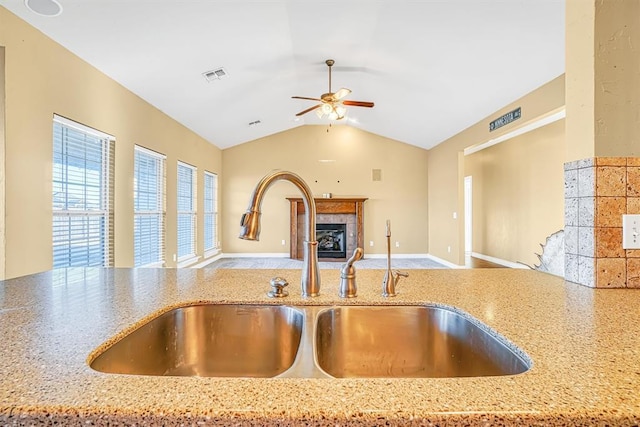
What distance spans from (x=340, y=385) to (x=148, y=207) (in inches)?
189

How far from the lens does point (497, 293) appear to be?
3.43 ft

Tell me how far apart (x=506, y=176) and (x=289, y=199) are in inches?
181

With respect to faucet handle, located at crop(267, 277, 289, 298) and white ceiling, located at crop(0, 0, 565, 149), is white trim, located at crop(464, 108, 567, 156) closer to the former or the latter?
white ceiling, located at crop(0, 0, 565, 149)

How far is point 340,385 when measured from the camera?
0.50 m

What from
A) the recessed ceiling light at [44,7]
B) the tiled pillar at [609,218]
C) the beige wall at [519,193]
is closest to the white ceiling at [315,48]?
the recessed ceiling light at [44,7]

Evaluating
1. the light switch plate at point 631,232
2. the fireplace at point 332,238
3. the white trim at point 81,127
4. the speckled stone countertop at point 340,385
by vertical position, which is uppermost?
the white trim at point 81,127

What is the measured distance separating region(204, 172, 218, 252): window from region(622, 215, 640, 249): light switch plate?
6810 mm

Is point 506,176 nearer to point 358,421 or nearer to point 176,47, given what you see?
point 176,47

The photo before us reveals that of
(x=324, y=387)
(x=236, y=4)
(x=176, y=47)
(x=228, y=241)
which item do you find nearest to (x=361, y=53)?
Result: (x=236, y=4)

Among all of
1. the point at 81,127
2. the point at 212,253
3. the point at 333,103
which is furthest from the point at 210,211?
the point at 81,127

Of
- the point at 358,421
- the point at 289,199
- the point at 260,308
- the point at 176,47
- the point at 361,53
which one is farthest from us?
the point at 289,199

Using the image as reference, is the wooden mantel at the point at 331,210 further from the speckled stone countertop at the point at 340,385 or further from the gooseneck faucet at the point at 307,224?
the speckled stone countertop at the point at 340,385

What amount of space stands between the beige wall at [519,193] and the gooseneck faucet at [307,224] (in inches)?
221

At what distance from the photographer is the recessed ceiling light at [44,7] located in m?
2.36
